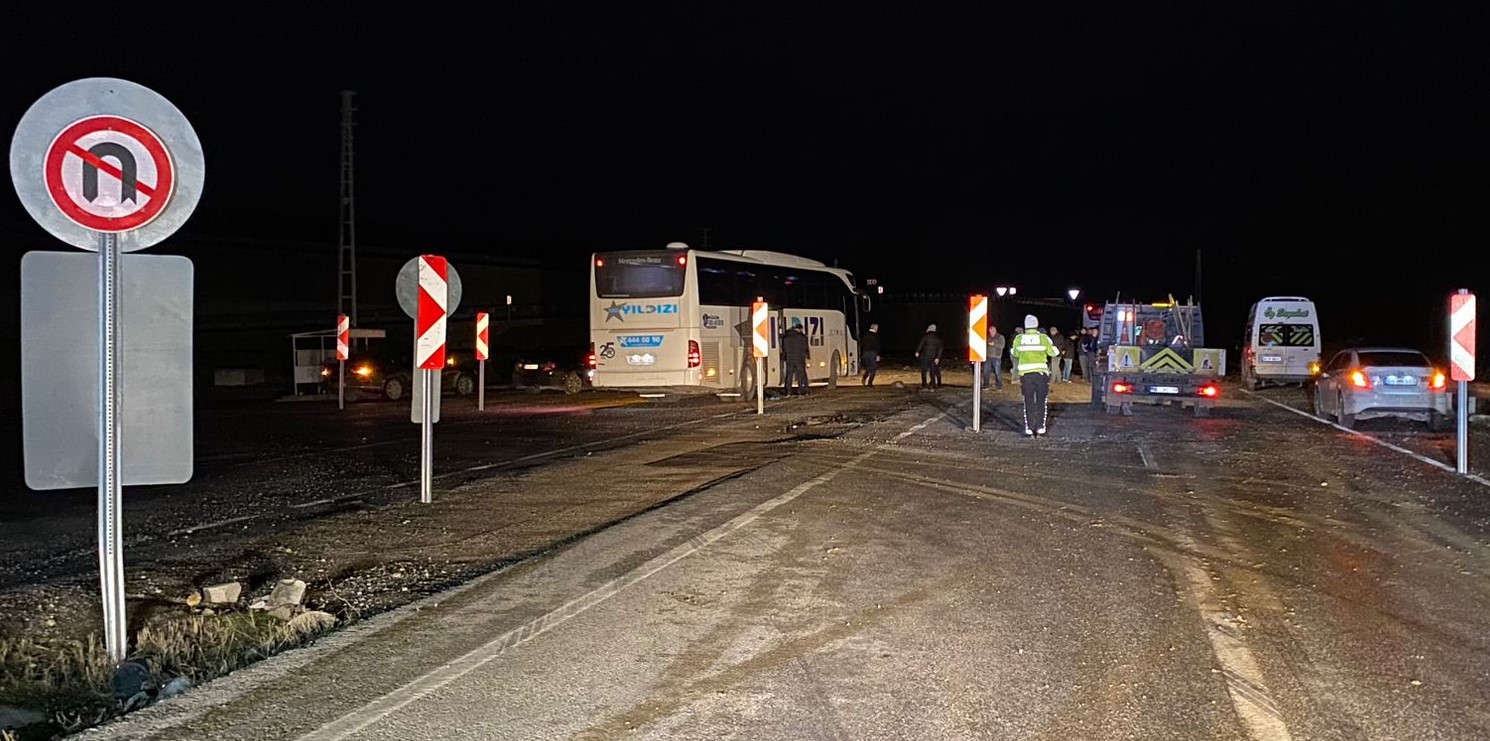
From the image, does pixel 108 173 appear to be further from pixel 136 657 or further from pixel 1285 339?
pixel 1285 339

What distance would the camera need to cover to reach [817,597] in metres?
7.27

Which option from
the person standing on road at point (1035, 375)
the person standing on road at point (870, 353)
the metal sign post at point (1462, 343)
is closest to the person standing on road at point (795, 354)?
the person standing on road at point (870, 353)

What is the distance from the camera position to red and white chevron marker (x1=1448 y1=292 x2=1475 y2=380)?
13.0 m

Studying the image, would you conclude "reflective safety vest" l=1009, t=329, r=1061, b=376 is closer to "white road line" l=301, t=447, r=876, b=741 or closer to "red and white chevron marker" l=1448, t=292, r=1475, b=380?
"red and white chevron marker" l=1448, t=292, r=1475, b=380

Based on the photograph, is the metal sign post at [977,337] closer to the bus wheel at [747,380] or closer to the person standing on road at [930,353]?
the bus wheel at [747,380]

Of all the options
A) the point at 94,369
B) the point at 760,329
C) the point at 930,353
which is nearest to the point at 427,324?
the point at 94,369

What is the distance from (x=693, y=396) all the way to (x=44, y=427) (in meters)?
23.5

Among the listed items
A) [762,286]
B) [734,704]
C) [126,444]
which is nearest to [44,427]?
[126,444]

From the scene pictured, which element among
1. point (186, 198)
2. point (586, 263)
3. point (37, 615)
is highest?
point (586, 263)

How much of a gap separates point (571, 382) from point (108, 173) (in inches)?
1103

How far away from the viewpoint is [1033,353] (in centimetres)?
1686

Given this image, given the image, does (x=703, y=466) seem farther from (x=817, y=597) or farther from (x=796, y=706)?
(x=796, y=706)

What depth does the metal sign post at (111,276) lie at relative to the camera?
18.0 feet

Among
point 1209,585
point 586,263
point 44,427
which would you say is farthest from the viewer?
point 586,263
